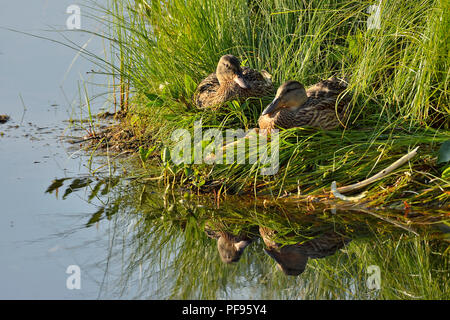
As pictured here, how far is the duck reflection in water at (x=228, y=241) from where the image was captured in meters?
4.28

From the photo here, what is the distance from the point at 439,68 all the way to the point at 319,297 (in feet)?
7.92

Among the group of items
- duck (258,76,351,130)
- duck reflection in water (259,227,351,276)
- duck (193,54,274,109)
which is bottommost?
duck reflection in water (259,227,351,276)

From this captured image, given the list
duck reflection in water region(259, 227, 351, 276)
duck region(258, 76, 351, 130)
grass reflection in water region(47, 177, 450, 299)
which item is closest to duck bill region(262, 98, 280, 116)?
duck region(258, 76, 351, 130)

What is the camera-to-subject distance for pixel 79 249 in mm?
4348

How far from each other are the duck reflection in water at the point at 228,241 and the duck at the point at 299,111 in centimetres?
113

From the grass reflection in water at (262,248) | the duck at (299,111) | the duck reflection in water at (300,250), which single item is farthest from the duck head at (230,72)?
the duck reflection in water at (300,250)

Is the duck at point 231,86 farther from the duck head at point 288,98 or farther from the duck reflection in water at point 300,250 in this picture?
the duck reflection in water at point 300,250

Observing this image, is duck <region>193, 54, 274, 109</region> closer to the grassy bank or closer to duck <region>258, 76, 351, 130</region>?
the grassy bank

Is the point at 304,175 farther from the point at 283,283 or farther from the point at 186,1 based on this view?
the point at 186,1

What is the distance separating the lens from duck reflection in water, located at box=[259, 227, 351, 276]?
4.13 metres

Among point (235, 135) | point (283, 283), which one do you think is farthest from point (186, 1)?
point (283, 283)

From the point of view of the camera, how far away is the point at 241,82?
5805 millimetres

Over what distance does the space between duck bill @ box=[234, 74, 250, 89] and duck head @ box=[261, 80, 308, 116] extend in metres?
0.36
